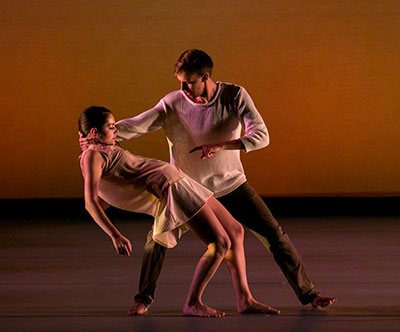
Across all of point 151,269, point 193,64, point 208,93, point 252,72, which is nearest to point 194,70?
point 193,64

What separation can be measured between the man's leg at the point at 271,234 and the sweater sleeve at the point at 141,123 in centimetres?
58

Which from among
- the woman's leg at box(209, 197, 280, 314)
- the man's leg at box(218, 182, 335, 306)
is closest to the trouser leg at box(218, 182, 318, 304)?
the man's leg at box(218, 182, 335, 306)

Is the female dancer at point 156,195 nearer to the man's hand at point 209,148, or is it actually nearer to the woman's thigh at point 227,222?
the woman's thigh at point 227,222

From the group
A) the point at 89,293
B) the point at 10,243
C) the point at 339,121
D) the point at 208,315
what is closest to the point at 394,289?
the point at 208,315

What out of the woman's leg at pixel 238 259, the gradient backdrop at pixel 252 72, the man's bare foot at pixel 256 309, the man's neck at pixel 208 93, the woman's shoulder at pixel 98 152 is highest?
the man's neck at pixel 208 93

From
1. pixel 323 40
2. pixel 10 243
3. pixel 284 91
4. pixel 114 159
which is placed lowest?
pixel 10 243

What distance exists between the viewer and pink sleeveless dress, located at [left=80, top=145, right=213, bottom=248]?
453 centimetres

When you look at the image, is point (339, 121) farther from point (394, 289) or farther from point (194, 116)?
point (194, 116)

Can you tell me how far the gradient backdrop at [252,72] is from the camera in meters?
11.7

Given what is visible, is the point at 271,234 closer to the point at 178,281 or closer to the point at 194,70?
the point at 194,70

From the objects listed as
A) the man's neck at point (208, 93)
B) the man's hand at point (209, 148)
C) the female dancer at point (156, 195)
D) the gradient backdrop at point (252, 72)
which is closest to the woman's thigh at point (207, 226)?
the female dancer at point (156, 195)

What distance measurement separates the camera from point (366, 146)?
39.0ft

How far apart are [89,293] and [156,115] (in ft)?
4.50

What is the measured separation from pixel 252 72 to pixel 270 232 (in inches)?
279
